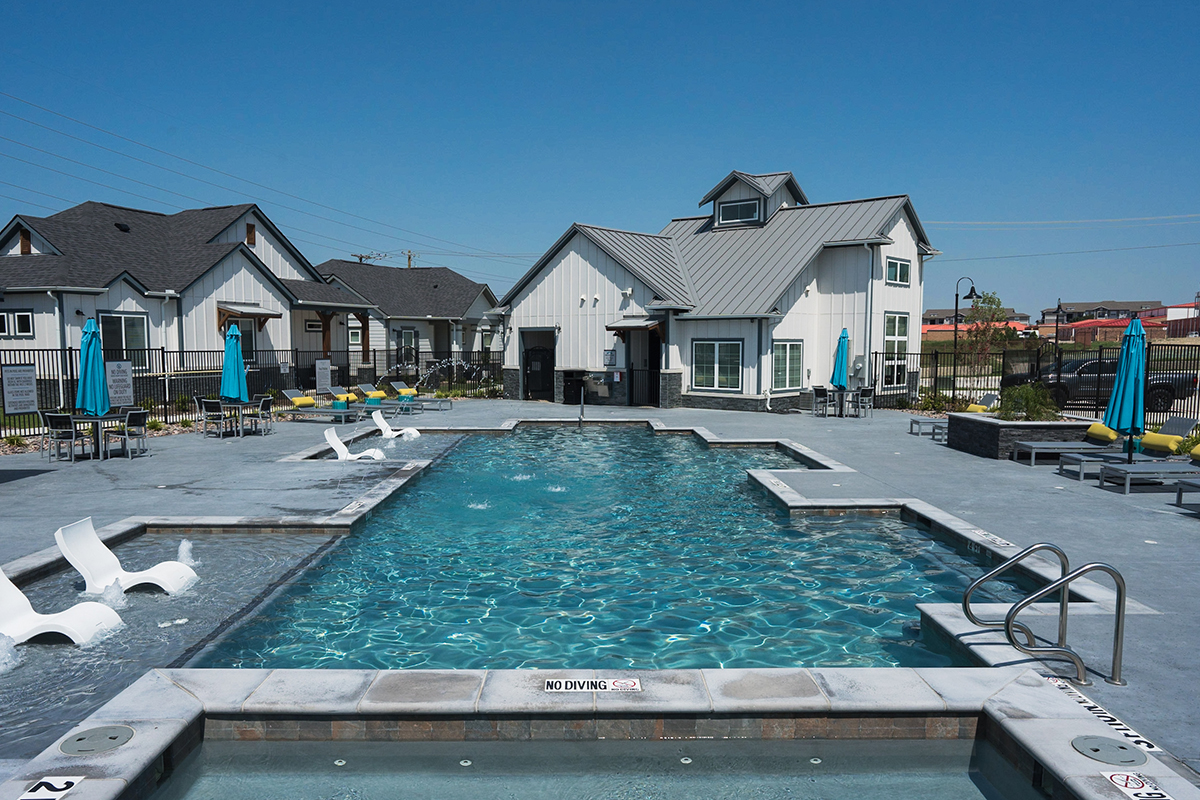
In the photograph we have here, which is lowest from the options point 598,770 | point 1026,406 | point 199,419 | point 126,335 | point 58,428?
point 598,770

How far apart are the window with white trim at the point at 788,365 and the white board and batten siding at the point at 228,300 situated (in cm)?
2044

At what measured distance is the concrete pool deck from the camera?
5.76m

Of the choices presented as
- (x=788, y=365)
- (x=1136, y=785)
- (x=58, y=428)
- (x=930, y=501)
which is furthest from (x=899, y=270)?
(x=1136, y=785)

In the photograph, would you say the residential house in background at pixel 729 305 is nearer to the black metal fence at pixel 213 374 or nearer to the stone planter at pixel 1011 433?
the black metal fence at pixel 213 374

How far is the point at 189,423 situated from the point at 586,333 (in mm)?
13594

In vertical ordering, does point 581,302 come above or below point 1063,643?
above

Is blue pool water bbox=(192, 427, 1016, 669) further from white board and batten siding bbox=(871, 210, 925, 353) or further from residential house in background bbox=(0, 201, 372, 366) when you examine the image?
residential house in background bbox=(0, 201, 372, 366)

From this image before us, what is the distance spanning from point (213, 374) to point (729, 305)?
19.1m

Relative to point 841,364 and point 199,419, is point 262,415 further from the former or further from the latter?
point 841,364

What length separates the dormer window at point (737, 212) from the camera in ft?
102

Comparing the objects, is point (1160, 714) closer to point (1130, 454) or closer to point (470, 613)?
point (470, 613)

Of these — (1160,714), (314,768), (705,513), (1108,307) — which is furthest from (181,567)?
(1108,307)

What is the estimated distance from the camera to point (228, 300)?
3020 cm

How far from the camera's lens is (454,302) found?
46.8m
